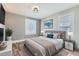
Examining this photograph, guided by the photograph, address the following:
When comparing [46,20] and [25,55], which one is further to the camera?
[46,20]

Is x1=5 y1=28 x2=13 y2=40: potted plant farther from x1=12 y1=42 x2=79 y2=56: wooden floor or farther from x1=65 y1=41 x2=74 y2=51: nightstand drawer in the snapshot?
x1=65 y1=41 x2=74 y2=51: nightstand drawer

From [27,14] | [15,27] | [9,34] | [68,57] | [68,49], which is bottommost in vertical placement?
[68,57]

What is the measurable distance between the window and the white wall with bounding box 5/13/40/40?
0.06 m

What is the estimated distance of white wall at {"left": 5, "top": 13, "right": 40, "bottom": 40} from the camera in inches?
53.1

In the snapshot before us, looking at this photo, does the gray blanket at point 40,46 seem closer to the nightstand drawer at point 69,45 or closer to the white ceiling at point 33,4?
the nightstand drawer at point 69,45

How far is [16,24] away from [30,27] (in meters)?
0.28

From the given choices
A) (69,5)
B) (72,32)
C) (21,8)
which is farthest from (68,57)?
(21,8)

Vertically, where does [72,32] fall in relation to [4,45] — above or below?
above

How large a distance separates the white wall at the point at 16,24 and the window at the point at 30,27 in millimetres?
60

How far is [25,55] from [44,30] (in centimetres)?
60

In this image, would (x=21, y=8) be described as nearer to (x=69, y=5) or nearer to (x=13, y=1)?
(x=13, y=1)

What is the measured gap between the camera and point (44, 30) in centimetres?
150

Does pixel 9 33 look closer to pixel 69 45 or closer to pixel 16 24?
pixel 16 24

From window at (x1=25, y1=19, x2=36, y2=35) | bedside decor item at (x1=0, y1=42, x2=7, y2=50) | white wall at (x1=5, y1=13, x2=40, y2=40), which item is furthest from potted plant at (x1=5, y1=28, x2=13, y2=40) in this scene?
window at (x1=25, y1=19, x2=36, y2=35)
